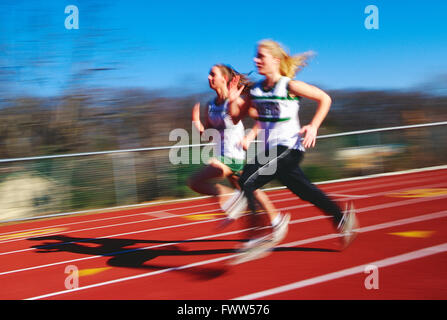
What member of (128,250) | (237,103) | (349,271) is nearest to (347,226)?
(349,271)

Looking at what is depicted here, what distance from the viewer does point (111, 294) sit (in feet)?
12.5

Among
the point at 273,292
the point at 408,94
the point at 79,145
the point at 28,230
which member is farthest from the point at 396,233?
the point at 408,94

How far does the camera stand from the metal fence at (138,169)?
9453 mm

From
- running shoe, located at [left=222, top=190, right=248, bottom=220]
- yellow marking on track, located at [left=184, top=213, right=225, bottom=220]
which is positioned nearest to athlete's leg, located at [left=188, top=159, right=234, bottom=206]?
running shoe, located at [left=222, top=190, right=248, bottom=220]

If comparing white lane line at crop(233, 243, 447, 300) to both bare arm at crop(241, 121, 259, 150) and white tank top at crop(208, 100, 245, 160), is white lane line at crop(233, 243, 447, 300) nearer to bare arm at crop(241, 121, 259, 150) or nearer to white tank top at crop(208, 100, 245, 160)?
bare arm at crop(241, 121, 259, 150)

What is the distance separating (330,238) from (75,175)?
6328 mm

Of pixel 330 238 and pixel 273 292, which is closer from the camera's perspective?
pixel 273 292

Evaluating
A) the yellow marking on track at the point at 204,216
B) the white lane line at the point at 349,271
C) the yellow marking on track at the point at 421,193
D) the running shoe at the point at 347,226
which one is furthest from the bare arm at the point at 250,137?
the yellow marking on track at the point at 421,193

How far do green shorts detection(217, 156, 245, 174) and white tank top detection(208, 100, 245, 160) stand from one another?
3 cm

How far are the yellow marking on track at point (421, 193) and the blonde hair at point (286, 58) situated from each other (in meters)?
4.79

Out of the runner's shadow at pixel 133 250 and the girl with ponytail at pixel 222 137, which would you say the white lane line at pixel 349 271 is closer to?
the runner's shadow at pixel 133 250

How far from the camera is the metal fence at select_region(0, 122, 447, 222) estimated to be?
372 inches

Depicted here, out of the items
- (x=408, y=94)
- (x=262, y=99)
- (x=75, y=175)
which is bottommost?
(x=75, y=175)
